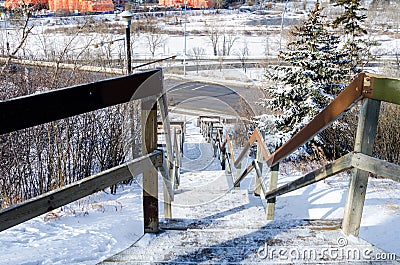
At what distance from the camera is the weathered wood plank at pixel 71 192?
5.21 ft

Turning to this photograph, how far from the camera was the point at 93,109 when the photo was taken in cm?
172

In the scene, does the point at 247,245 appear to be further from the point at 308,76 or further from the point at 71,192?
the point at 308,76

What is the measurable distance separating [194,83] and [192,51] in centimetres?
927

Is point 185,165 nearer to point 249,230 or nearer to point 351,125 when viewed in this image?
point 351,125

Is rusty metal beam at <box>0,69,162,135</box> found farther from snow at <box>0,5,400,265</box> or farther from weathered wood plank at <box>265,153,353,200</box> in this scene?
weathered wood plank at <box>265,153,353,200</box>

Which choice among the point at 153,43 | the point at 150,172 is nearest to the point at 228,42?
the point at 153,43

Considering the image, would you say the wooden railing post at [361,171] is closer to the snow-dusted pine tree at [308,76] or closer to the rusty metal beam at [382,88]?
the rusty metal beam at [382,88]

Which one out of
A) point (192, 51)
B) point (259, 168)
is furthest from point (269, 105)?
point (192, 51)

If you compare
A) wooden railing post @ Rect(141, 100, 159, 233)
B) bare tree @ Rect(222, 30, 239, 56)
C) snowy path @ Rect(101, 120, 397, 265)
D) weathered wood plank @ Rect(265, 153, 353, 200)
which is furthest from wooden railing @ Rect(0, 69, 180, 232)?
bare tree @ Rect(222, 30, 239, 56)

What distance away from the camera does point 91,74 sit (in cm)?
776

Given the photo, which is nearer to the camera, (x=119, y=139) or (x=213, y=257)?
(x=213, y=257)

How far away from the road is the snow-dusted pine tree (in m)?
3.88

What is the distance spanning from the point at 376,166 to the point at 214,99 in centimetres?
1877

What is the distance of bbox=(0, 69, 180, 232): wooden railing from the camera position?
1473 millimetres
